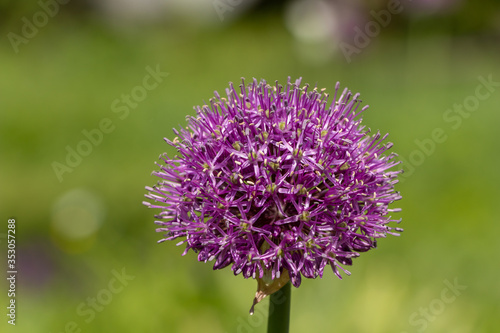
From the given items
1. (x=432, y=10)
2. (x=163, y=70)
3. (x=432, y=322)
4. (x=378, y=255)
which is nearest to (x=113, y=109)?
(x=163, y=70)
